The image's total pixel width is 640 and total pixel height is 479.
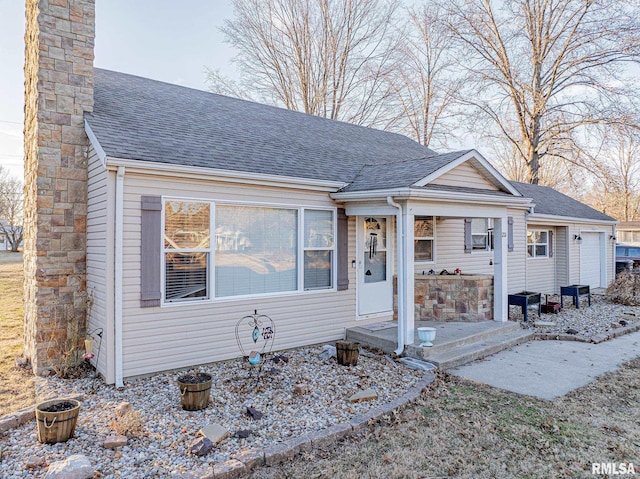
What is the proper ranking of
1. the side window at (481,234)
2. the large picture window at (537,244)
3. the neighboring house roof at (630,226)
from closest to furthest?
the side window at (481,234)
the large picture window at (537,244)
the neighboring house roof at (630,226)

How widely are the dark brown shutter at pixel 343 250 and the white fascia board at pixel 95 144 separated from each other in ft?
12.6

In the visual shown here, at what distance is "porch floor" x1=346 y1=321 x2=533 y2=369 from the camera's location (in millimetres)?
6160

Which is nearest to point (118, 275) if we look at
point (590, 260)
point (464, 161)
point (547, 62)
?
point (464, 161)

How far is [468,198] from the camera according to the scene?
6953 millimetres

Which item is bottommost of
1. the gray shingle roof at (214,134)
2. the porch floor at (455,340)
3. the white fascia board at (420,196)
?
the porch floor at (455,340)

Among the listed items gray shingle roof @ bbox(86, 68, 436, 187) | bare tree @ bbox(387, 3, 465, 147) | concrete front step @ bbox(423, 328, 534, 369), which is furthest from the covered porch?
bare tree @ bbox(387, 3, 465, 147)

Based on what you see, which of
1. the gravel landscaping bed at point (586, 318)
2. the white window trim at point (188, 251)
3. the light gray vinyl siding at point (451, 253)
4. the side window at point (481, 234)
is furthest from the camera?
the side window at point (481, 234)

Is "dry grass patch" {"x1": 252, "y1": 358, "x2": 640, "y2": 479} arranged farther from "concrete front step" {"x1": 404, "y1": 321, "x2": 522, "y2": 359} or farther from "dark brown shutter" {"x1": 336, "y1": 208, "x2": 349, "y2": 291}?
"dark brown shutter" {"x1": 336, "y1": 208, "x2": 349, "y2": 291}

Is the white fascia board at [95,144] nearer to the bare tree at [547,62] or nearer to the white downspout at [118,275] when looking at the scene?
the white downspout at [118,275]

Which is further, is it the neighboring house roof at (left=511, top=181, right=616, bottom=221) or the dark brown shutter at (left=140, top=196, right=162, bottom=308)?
the neighboring house roof at (left=511, top=181, right=616, bottom=221)

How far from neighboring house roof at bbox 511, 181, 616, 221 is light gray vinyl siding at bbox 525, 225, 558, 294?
0.59 metres

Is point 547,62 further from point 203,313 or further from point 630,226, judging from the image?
point 203,313

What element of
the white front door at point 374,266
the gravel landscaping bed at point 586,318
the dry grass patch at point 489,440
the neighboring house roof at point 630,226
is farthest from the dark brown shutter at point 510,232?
the neighboring house roof at point 630,226

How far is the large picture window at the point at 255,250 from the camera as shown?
19.7 feet
